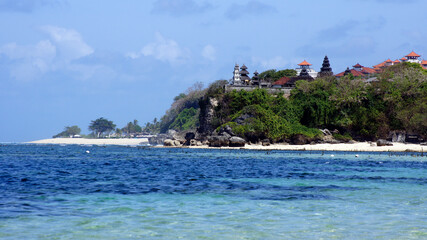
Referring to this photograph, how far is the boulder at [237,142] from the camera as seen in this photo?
260 ft

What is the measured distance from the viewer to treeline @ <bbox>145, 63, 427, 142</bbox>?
80.2 meters

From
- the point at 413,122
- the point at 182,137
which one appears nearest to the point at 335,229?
the point at 413,122

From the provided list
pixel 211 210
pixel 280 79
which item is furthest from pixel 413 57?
pixel 211 210

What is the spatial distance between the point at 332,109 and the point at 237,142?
18.7 metres

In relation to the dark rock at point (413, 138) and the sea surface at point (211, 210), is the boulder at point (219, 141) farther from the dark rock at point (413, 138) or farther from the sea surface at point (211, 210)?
the sea surface at point (211, 210)

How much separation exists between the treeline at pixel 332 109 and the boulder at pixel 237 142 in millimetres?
1331

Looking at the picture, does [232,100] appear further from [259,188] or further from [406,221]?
[406,221]

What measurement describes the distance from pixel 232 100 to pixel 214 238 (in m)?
78.2

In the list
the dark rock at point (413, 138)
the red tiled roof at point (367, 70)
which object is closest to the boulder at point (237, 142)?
the dark rock at point (413, 138)

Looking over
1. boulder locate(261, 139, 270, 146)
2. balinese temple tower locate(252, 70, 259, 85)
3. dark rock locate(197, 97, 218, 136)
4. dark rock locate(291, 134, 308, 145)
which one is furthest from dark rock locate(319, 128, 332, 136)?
balinese temple tower locate(252, 70, 259, 85)

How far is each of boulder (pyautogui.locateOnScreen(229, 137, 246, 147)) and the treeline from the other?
4.37 feet

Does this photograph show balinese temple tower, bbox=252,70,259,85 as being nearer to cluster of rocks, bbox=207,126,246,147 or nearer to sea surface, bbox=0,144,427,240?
cluster of rocks, bbox=207,126,246,147

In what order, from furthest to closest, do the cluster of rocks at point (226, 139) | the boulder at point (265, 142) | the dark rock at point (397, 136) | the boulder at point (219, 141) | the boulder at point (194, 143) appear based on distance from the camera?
the boulder at point (194, 143)
the boulder at point (265, 142)
the boulder at point (219, 141)
the cluster of rocks at point (226, 139)
the dark rock at point (397, 136)

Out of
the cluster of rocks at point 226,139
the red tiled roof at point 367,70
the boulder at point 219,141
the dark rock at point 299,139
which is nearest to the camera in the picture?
the cluster of rocks at point 226,139
